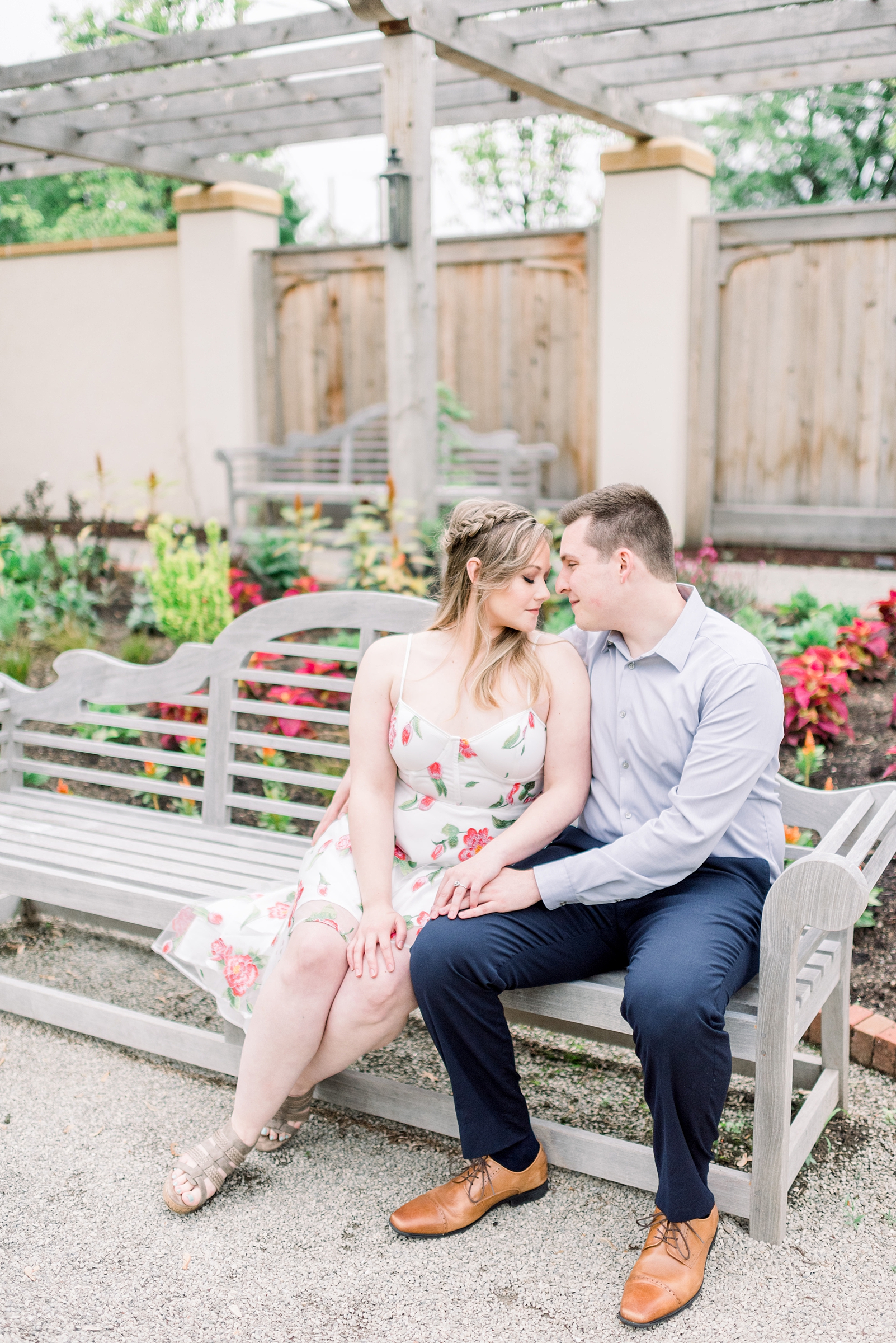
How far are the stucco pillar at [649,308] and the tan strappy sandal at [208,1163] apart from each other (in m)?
5.76

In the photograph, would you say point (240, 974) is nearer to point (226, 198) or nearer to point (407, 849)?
point (407, 849)

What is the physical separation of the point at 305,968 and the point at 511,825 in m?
0.50

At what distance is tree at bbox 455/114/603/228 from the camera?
18234 millimetres

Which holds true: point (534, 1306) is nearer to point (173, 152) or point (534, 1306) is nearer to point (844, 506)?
point (844, 506)

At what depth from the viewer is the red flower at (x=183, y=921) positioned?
94.8 inches

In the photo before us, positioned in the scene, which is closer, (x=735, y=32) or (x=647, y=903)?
(x=647, y=903)

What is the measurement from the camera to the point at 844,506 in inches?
285

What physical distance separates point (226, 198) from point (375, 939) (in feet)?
25.0

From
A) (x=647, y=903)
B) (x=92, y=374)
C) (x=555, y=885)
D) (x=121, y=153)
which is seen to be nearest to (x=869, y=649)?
(x=647, y=903)

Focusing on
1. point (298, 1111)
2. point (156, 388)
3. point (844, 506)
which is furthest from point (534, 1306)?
point (156, 388)

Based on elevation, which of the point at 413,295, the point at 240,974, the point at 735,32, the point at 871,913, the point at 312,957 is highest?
the point at 735,32

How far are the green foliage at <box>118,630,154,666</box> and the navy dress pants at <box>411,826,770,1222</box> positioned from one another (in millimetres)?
2729

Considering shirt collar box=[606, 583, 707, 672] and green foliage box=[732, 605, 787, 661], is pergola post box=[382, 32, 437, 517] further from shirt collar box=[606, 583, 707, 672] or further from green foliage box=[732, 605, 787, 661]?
shirt collar box=[606, 583, 707, 672]

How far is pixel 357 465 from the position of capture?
319 inches
